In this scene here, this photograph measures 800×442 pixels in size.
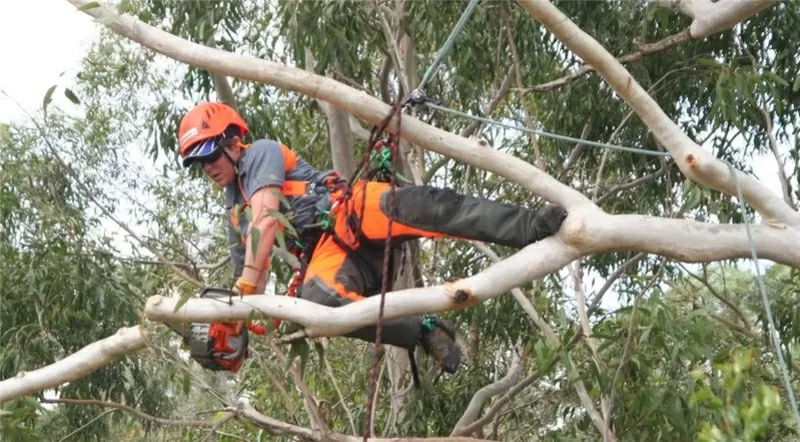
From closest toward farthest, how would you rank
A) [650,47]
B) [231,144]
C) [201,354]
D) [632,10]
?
[201,354] < [231,144] < [650,47] < [632,10]

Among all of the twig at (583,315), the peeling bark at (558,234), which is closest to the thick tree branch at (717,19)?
the peeling bark at (558,234)

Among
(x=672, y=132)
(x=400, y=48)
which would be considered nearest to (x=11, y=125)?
(x=400, y=48)

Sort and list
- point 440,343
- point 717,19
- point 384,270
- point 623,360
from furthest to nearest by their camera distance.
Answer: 1. point 623,360
2. point 440,343
3. point 717,19
4. point 384,270

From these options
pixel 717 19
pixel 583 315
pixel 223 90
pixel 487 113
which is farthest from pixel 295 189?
pixel 223 90

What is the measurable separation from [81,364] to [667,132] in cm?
204

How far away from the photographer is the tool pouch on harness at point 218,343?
4.39 metres

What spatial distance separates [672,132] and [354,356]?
5209 millimetres

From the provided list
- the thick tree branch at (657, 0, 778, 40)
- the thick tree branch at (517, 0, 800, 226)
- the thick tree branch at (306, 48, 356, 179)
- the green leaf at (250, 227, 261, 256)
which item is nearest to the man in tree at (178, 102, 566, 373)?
the green leaf at (250, 227, 261, 256)

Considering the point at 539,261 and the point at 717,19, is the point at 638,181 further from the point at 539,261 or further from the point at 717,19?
the point at 539,261

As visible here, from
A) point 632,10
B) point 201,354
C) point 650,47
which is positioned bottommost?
point 201,354

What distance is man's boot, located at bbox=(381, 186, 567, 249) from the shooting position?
4.14m

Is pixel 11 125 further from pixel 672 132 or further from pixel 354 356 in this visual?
pixel 672 132

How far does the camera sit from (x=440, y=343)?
A: 5.00 m

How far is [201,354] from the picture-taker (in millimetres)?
4395
